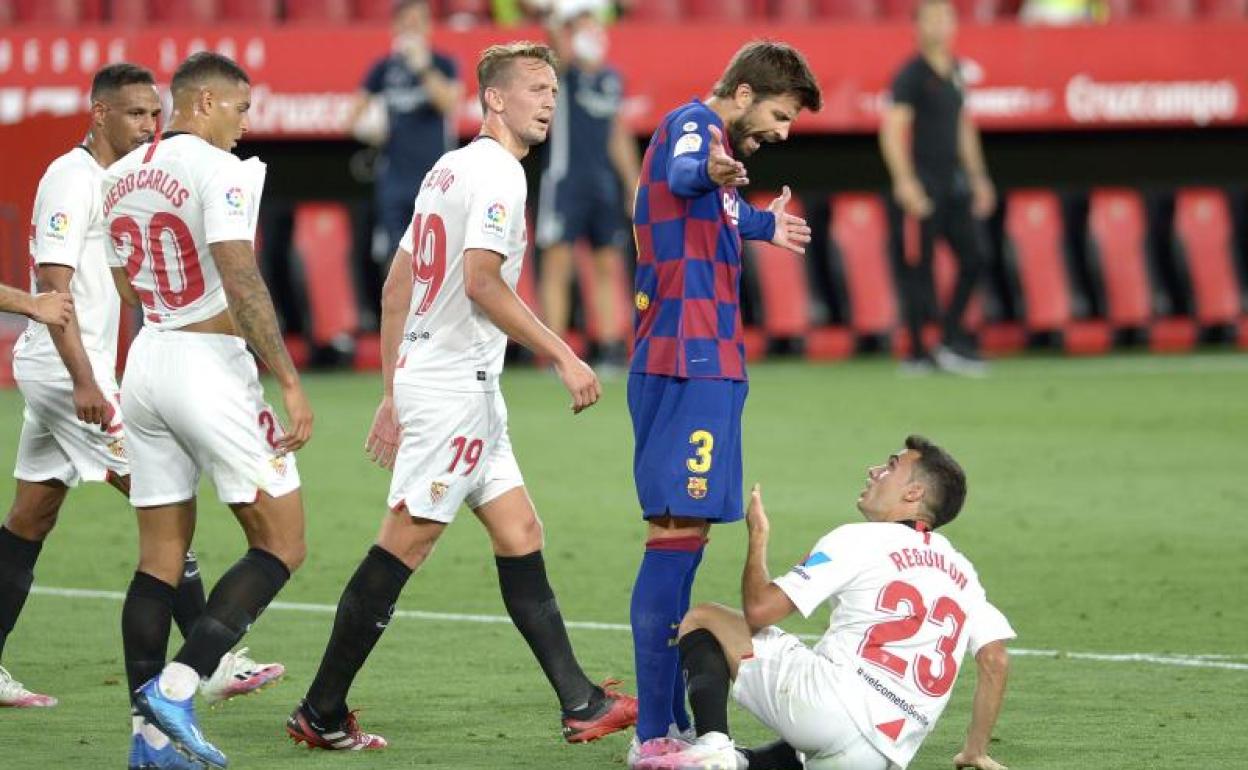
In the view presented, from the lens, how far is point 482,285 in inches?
257

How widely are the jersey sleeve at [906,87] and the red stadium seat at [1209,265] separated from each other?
3.74 meters

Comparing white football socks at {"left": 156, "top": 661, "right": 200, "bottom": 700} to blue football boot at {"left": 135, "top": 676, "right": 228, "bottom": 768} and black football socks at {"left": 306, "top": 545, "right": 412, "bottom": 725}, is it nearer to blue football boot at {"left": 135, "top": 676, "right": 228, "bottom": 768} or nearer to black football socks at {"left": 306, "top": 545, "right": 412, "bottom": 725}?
blue football boot at {"left": 135, "top": 676, "right": 228, "bottom": 768}

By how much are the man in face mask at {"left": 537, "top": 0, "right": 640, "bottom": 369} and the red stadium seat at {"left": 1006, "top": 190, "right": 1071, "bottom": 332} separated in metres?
3.81

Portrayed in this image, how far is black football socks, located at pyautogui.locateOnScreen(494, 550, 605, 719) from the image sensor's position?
699 centimetres

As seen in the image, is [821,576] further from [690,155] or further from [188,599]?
[188,599]

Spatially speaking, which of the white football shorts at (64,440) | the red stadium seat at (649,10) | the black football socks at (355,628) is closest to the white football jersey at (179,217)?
the black football socks at (355,628)

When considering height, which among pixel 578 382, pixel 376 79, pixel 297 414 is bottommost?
pixel 297 414

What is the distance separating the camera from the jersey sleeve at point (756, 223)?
6.59 m

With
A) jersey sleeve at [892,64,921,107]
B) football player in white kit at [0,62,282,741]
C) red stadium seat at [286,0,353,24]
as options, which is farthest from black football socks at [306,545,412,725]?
red stadium seat at [286,0,353,24]

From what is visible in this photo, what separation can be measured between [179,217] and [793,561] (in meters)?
4.04

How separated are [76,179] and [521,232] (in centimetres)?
155

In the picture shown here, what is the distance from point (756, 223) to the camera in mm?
6605

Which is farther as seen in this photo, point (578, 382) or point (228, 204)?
point (228, 204)

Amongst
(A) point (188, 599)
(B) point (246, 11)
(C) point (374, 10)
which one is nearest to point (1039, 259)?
(C) point (374, 10)
